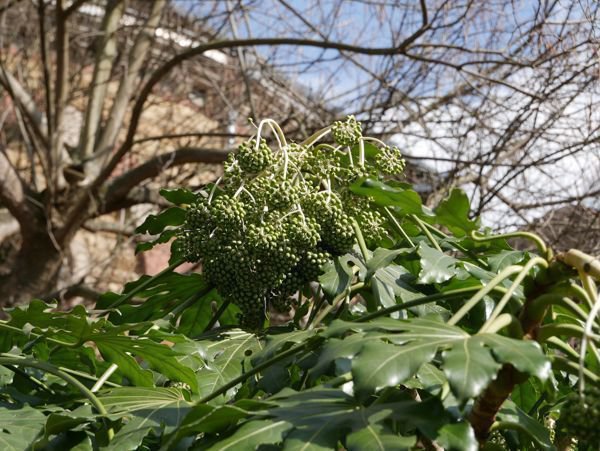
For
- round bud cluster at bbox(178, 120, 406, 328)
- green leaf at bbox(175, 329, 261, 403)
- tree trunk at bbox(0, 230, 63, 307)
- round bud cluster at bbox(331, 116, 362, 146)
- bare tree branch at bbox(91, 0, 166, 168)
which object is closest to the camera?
green leaf at bbox(175, 329, 261, 403)

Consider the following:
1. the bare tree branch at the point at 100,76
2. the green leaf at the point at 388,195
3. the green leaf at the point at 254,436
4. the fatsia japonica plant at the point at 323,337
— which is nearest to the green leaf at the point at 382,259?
the fatsia japonica plant at the point at 323,337

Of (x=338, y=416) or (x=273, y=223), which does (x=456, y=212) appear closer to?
(x=273, y=223)

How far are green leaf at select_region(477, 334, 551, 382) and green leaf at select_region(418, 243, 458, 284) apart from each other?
42 centimetres

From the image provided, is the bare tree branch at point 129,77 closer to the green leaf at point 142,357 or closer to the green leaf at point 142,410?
the green leaf at point 142,357

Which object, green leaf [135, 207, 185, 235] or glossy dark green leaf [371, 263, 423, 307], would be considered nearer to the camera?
glossy dark green leaf [371, 263, 423, 307]

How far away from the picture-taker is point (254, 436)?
104cm

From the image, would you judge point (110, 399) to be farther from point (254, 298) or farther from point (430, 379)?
point (430, 379)

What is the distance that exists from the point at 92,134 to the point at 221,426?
7.32 metres

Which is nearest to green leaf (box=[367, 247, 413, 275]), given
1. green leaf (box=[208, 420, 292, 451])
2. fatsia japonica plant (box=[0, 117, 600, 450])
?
fatsia japonica plant (box=[0, 117, 600, 450])

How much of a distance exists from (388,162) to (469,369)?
81 centimetres

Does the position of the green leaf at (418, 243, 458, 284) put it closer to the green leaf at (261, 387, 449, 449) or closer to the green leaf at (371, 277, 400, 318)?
the green leaf at (371, 277, 400, 318)

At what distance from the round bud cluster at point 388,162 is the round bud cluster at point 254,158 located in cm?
23

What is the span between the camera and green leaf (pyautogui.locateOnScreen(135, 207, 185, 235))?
77.2 inches

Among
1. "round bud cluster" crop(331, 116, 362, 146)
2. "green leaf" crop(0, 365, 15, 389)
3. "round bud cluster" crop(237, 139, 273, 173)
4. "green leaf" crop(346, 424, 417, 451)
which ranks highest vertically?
"round bud cluster" crop(331, 116, 362, 146)
